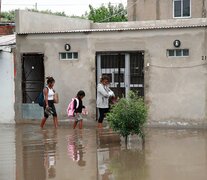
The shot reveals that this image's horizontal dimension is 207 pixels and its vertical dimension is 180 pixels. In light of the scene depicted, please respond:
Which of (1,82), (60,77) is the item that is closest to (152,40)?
(60,77)

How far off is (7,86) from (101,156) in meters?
7.70

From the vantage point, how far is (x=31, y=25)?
17.4m

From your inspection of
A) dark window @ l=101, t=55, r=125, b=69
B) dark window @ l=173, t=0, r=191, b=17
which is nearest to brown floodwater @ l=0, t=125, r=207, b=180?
dark window @ l=101, t=55, r=125, b=69

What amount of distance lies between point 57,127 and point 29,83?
2244 mm

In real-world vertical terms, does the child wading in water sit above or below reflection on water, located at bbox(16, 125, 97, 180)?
above

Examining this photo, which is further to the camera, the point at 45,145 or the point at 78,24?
the point at 78,24

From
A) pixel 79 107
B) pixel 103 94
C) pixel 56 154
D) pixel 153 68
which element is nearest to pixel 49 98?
pixel 79 107

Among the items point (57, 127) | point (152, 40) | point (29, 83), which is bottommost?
point (57, 127)

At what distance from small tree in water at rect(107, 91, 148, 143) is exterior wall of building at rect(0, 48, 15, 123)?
662cm

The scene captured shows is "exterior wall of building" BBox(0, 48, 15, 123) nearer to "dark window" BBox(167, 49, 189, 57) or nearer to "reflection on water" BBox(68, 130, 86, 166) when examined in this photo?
"reflection on water" BBox(68, 130, 86, 166)

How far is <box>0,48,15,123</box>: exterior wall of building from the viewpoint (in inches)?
682

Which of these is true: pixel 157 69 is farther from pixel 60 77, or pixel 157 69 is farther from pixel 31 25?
pixel 31 25

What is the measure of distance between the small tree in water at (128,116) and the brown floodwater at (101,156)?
394mm

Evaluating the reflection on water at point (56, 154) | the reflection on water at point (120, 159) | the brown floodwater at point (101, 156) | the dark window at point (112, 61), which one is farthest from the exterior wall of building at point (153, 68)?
the reflection on water at point (120, 159)
